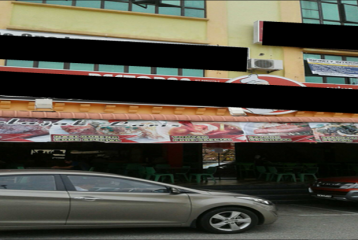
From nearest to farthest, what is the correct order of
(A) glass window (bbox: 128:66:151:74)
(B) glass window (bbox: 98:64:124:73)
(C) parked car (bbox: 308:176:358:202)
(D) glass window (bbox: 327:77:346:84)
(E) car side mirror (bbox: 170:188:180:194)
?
(E) car side mirror (bbox: 170:188:180:194), (C) parked car (bbox: 308:176:358:202), (B) glass window (bbox: 98:64:124:73), (A) glass window (bbox: 128:66:151:74), (D) glass window (bbox: 327:77:346:84)

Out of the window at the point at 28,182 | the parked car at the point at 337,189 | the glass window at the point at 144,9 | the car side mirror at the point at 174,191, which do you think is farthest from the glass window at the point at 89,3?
the parked car at the point at 337,189

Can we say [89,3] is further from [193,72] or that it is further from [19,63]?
[193,72]

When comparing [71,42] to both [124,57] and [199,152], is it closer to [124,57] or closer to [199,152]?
[124,57]

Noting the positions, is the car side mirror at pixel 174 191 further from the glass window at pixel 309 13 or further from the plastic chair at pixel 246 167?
the glass window at pixel 309 13

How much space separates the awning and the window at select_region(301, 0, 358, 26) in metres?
5.27

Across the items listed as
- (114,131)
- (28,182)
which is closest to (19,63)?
(114,131)

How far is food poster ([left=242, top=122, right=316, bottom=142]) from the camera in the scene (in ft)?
31.3

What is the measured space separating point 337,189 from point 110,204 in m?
6.22

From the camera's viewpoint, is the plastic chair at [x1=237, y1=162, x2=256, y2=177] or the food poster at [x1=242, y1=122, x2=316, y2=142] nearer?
the food poster at [x1=242, y1=122, x2=316, y2=142]

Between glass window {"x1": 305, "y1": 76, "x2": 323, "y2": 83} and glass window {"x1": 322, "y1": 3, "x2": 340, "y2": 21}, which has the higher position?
glass window {"x1": 322, "y1": 3, "x2": 340, "y2": 21}

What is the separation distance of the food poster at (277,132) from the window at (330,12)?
5725 mm

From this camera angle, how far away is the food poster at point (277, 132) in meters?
9.55

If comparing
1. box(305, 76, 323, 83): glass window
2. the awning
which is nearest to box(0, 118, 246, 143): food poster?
the awning

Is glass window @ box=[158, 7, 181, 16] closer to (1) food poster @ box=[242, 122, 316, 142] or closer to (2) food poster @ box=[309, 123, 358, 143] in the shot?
(1) food poster @ box=[242, 122, 316, 142]
